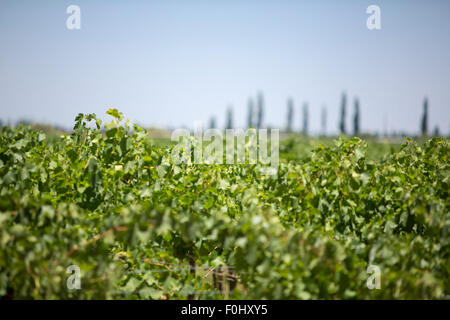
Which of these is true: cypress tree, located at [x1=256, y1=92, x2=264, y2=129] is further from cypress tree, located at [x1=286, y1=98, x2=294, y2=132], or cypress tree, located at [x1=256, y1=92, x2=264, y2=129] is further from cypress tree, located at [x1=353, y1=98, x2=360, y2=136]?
cypress tree, located at [x1=353, y1=98, x2=360, y2=136]

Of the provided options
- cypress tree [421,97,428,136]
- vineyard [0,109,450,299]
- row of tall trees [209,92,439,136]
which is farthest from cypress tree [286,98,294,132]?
vineyard [0,109,450,299]

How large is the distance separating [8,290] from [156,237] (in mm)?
1158

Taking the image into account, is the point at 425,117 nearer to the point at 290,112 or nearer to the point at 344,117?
the point at 344,117

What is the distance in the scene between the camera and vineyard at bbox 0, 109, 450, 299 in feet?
6.89

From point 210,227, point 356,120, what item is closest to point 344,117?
point 356,120

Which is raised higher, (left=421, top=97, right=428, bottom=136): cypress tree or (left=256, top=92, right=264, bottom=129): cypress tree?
(left=256, top=92, right=264, bottom=129): cypress tree

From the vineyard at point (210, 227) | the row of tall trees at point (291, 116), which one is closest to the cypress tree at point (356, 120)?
the row of tall trees at point (291, 116)

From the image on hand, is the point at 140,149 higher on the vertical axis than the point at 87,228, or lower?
higher

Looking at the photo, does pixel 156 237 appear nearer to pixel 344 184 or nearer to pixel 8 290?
pixel 8 290

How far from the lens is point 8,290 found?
2320 mm

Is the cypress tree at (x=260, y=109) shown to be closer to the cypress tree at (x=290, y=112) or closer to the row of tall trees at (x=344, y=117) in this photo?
the cypress tree at (x=290, y=112)

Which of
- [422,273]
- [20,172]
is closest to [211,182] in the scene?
[20,172]

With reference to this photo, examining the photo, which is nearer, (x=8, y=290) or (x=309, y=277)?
(x=309, y=277)

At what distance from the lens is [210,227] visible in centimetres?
224
